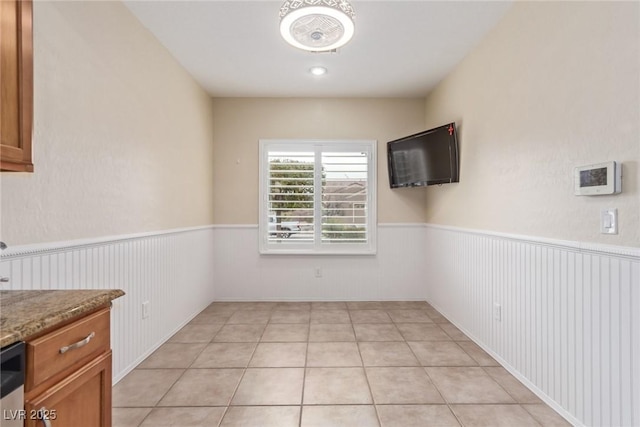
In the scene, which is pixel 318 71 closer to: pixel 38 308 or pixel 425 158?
pixel 425 158

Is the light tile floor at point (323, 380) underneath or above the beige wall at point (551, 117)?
underneath

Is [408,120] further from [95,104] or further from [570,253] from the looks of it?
[95,104]

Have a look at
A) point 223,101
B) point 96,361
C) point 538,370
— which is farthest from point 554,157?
point 223,101

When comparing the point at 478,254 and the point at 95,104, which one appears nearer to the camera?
the point at 95,104

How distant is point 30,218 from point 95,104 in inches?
32.6

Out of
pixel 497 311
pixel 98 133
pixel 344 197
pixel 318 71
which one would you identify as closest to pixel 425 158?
pixel 344 197

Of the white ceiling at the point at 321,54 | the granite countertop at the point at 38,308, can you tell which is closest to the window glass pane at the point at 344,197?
the white ceiling at the point at 321,54

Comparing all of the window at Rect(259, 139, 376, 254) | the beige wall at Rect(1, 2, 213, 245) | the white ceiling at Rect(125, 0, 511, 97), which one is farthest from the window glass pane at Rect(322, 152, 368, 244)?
the beige wall at Rect(1, 2, 213, 245)

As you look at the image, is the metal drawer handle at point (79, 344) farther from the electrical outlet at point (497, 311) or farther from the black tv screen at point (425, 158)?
the black tv screen at point (425, 158)

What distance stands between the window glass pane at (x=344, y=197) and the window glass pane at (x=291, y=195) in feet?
0.63

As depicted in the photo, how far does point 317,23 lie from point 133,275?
2.15 metres

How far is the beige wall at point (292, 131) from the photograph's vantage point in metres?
4.05

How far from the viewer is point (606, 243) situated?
59.8 inches

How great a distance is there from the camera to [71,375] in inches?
40.0
